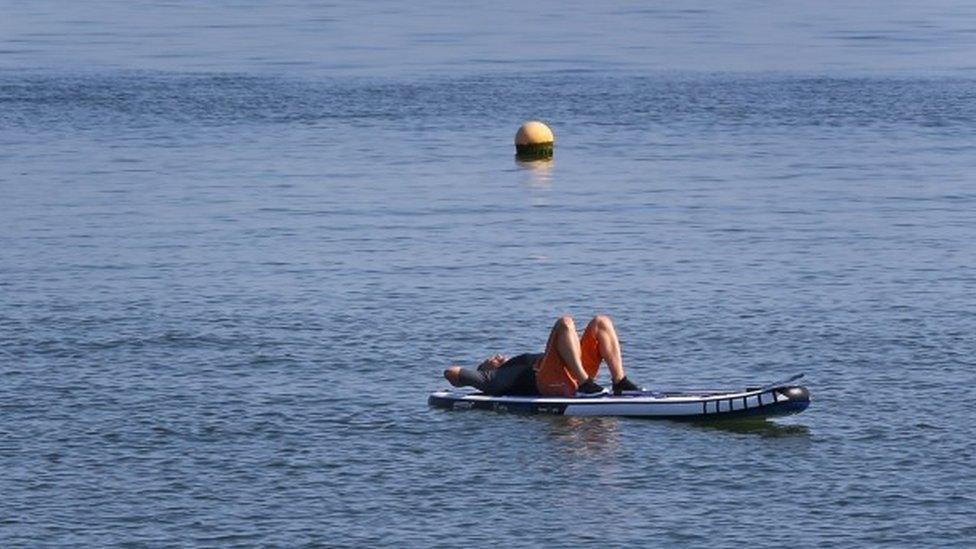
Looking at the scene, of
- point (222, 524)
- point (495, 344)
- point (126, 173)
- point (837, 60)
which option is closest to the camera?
point (222, 524)

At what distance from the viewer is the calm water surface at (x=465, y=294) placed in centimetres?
2595

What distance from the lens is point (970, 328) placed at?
117 ft

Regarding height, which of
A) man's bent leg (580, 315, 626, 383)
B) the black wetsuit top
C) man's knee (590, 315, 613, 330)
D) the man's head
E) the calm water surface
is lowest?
the calm water surface

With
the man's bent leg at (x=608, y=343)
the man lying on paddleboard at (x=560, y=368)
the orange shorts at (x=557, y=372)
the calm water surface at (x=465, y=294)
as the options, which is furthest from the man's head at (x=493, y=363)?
the man's bent leg at (x=608, y=343)

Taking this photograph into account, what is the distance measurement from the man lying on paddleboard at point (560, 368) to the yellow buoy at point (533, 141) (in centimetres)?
2869

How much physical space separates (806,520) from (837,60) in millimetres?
63793

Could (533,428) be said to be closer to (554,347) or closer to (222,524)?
(554,347)

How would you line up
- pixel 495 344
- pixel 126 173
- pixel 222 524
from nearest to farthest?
pixel 222 524, pixel 495 344, pixel 126 173

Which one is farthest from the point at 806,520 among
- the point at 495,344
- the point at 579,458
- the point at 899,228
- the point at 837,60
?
the point at 837,60

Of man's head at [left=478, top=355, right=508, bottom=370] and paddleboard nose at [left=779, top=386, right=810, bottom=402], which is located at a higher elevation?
man's head at [left=478, top=355, right=508, bottom=370]

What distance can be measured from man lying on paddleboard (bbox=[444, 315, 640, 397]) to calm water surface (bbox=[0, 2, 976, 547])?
1.60 ft

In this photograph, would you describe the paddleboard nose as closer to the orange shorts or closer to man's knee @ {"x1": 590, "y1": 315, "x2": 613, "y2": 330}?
man's knee @ {"x1": 590, "y1": 315, "x2": 613, "y2": 330}

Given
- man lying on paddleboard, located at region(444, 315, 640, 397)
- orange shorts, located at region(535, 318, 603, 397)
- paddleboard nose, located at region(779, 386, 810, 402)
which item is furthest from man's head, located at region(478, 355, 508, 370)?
paddleboard nose, located at region(779, 386, 810, 402)

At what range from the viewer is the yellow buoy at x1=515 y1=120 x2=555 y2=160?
194 feet
